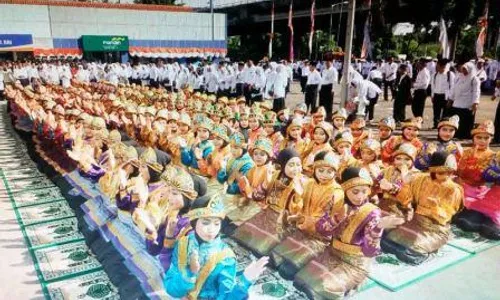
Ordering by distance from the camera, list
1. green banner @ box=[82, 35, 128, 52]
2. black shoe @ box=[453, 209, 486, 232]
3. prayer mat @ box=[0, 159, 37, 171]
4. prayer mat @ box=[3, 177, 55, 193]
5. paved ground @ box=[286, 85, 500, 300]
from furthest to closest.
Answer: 1. green banner @ box=[82, 35, 128, 52]
2. prayer mat @ box=[0, 159, 37, 171]
3. prayer mat @ box=[3, 177, 55, 193]
4. black shoe @ box=[453, 209, 486, 232]
5. paved ground @ box=[286, 85, 500, 300]

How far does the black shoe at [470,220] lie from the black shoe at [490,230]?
1.6 inches

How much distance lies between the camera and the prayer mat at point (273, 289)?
12.3ft

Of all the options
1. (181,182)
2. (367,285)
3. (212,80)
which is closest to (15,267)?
(181,182)

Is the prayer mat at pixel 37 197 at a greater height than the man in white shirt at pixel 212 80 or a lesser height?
lesser

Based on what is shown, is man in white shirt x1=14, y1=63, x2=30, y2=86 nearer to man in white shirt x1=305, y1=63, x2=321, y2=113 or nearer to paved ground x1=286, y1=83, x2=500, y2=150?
paved ground x1=286, y1=83, x2=500, y2=150

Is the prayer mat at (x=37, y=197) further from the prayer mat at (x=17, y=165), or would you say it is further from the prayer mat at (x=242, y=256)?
the prayer mat at (x=242, y=256)

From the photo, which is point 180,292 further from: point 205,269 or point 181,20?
point 181,20

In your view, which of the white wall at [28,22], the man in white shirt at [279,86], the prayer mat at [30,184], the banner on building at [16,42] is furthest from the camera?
the white wall at [28,22]

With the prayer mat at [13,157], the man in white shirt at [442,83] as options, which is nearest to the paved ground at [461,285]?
the man in white shirt at [442,83]

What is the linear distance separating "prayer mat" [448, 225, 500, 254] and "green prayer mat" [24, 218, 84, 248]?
4.23 metres

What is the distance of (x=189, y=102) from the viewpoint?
9461 mm

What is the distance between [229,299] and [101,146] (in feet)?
11.3

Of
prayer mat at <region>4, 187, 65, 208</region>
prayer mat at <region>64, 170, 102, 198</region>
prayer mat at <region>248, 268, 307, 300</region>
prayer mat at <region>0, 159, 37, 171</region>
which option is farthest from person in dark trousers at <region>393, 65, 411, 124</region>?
prayer mat at <region>0, 159, 37, 171</region>

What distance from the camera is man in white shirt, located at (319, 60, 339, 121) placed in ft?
38.3
